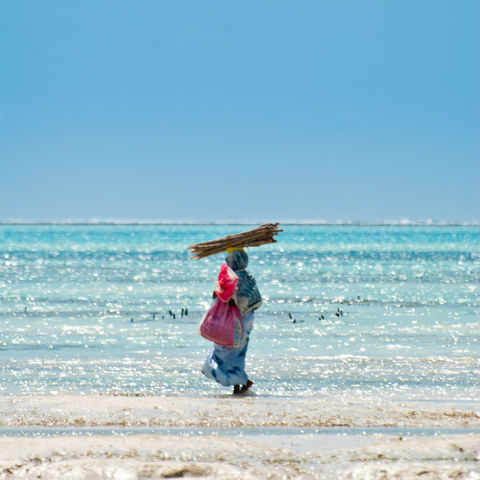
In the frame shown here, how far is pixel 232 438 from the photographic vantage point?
23.9 ft

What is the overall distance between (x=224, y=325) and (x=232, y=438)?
247 centimetres

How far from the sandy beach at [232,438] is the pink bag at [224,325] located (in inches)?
27.7

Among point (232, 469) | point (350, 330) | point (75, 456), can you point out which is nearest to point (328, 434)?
point (232, 469)

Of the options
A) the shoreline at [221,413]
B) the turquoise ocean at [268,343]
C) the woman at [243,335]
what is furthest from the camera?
the turquoise ocean at [268,343]

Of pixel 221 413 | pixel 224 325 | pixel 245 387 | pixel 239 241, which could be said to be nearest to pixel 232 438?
pixel 221 413

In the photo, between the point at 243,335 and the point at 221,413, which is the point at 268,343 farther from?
the point at 221,413

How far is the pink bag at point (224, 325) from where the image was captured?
962 centimetres

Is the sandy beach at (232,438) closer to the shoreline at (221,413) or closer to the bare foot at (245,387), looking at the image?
the shoreline at (221,413)

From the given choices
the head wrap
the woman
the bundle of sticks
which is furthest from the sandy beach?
the bundle of sticks

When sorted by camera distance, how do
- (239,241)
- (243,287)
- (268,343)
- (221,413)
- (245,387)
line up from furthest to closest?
(268,343) < (245,387) < (239,241) < (243,287) < (221,413)

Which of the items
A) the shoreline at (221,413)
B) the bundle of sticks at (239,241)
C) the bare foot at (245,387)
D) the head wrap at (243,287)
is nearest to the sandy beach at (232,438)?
the shoreline at (221,413)

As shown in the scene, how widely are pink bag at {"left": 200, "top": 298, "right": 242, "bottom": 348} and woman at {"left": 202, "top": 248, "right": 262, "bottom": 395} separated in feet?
0.27

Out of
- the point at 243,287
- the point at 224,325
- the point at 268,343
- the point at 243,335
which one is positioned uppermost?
the point at 243,287

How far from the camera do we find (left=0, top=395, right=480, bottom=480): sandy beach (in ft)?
20.1
